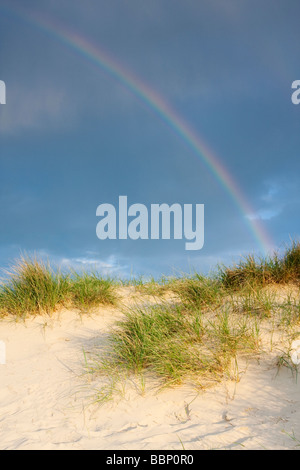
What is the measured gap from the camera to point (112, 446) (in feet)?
10.7

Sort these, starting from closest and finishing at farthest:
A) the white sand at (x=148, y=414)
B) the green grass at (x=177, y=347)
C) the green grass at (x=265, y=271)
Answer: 1. the white sand at (x=148, y=414)
2. the green grass at (x=177, y=347)
3. the green grass at (x=265, y=271)

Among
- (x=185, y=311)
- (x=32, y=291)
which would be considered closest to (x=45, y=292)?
(x=32, y=291)

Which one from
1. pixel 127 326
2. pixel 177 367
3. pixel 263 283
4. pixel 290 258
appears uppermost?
pixel 290 258

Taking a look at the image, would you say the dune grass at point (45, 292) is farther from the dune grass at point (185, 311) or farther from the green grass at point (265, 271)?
the green grass at point (265, 271)

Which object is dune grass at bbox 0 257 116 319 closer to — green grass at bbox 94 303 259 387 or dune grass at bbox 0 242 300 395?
dune grass at bbox 0 242 300 395

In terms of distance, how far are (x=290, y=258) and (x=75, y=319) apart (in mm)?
4047

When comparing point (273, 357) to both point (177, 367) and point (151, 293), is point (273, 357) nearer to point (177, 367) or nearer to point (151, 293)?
point (177, 367)

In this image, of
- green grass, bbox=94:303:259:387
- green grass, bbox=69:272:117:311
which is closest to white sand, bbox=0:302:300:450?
green grass, bbox=94:303:259:387

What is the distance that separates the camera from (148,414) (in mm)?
3779

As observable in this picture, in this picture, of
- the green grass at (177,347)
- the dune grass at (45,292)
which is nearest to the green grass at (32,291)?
the dune grass at (45,292)

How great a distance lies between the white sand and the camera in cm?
323

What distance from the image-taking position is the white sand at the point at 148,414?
323 cm

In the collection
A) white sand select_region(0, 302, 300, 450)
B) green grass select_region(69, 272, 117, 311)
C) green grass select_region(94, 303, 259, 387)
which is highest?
green grass select_region(69, 272, 117, 311)
